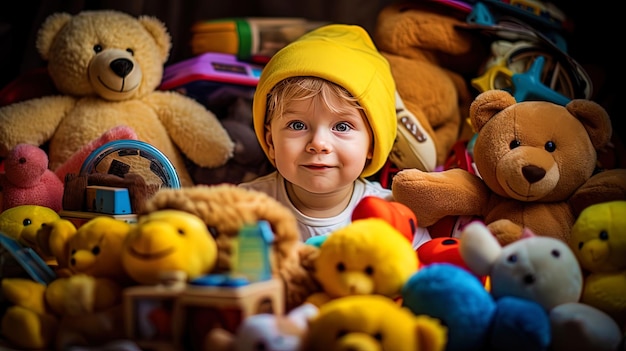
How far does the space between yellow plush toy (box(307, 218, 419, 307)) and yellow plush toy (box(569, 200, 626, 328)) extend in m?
0.22

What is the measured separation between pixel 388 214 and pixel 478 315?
200 millimetres

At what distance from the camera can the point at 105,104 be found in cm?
148

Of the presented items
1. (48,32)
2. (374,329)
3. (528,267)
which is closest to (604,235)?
(528,267)

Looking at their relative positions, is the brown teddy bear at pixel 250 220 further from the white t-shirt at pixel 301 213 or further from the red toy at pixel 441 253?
the white t-shirt at pixel 301 213

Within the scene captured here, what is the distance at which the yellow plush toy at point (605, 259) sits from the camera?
91 centimetres

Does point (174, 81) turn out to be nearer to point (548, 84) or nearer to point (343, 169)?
point (343, 169)

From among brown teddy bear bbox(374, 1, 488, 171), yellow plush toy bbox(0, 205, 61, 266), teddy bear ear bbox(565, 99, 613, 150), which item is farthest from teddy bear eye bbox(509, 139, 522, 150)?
yellow plush toy bbox(0, 205, 61, 266)

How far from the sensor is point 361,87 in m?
1.29

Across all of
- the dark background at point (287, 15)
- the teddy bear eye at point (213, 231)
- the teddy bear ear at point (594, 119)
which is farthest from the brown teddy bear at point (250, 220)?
the dark background at point (287, 15)

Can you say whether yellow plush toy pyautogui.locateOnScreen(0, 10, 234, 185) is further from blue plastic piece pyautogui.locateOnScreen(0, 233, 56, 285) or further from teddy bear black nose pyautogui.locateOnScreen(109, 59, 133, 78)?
blue plastic piece pyautogui.locateOnScreen(0, 233, 56, 285)

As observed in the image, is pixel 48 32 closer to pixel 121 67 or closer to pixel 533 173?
pixel 121 67

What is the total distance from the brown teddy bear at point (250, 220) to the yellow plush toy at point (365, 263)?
0.03 m

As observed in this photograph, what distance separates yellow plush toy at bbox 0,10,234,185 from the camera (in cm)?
143

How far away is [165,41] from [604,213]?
98 centimetres
